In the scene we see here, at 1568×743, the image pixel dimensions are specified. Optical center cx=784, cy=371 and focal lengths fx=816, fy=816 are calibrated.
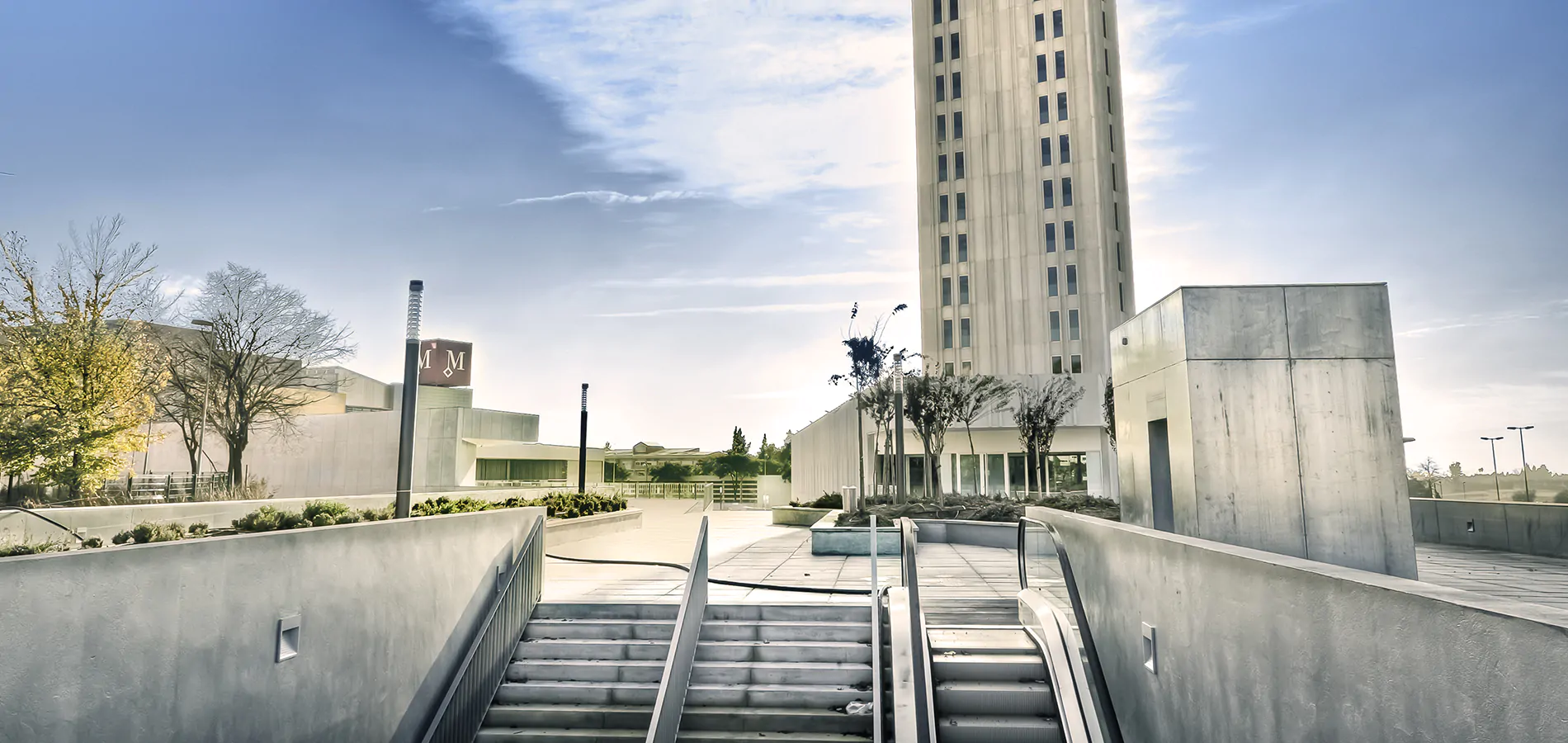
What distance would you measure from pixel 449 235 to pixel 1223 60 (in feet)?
92.9

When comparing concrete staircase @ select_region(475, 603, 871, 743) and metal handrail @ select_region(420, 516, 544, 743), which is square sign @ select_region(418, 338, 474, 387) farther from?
concrete staircase @ select_region(475, 603, 871, 743)

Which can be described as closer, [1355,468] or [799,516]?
[1355,468]

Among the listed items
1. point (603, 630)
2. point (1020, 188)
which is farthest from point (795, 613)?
point (1020, 188)

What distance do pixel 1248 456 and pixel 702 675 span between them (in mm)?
6167

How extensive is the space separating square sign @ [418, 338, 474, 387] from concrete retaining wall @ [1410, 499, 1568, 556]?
50.6 meters

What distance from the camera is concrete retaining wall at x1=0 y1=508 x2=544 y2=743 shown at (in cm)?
471

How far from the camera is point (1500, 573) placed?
12406 millimetres

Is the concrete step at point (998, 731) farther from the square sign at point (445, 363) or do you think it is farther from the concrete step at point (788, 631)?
the square sign at point (445, 363)

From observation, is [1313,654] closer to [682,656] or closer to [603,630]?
[682,656]

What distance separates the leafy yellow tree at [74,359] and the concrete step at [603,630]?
72.3 ft

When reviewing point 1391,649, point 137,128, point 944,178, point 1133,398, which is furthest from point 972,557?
point 944,178

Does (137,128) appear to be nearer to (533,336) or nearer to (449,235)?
(449,235)

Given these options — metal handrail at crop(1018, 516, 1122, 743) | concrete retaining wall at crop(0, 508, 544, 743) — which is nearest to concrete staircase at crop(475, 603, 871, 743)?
concrete retaining wall at crop(0, 508, 544, 743)

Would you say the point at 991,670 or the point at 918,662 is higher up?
the point at 918,662
